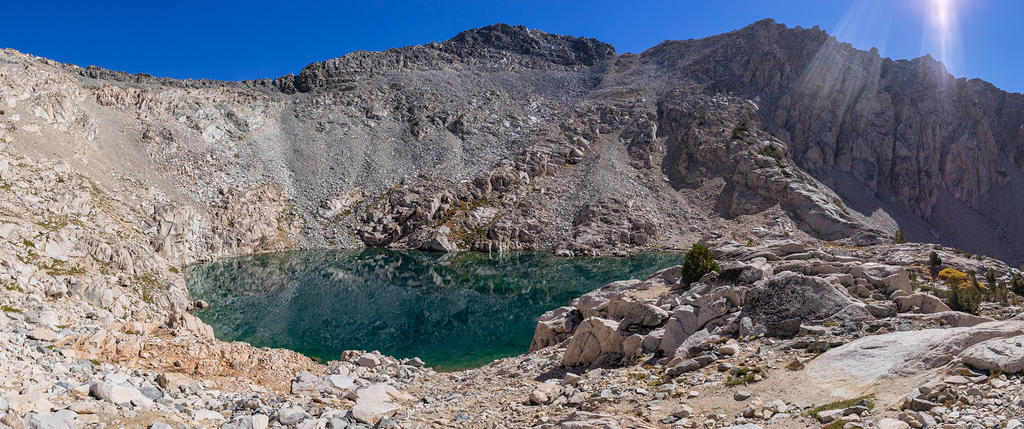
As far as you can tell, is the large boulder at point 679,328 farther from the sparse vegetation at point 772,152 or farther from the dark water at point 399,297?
the sparse vegetation at point 772,152

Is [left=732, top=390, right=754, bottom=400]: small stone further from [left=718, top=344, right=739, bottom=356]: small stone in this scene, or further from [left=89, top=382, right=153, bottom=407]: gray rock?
[left=89, top=382, right=153, bottom=407]: gray rock

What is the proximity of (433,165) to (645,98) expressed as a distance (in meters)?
53.9

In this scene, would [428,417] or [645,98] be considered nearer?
[428,417]

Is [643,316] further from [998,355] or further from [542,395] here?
[998,355]

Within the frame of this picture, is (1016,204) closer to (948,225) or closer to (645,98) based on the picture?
(948,225)

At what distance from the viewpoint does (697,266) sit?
27859mm

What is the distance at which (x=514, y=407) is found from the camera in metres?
15.8

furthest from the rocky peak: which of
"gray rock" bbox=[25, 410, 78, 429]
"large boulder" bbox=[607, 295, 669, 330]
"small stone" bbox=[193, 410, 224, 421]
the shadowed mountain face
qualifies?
"gray rock" bbox=[25, 410, 78, 429]

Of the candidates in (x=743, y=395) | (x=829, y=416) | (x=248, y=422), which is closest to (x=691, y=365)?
(x=743, y=395)

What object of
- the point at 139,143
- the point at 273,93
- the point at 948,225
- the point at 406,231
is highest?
the point at 273,93

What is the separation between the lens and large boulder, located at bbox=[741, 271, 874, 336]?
16500 mm

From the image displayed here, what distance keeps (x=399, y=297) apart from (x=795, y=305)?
143 ft

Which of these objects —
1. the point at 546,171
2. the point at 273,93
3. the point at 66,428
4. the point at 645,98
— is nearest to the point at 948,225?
the point at 645,98

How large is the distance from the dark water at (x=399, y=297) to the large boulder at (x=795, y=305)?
60.6 feet
